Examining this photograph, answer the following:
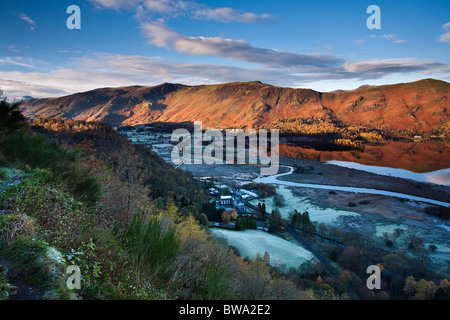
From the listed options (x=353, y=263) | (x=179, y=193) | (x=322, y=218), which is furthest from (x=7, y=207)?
(x=322, y=218)

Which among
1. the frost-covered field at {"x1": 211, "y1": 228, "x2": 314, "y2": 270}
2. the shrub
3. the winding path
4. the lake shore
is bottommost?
the frost-covered field at {"x1": 211, "y1": 228, "x2": 314, "y2": 270}

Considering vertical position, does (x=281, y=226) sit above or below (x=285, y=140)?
below

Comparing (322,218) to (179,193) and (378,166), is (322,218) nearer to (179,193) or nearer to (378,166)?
(179,193)

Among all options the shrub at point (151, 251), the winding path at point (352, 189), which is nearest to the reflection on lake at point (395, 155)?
the winding path at point (352, 189)

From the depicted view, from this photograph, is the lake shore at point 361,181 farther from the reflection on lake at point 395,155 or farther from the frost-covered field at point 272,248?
the frost-covered field at point 272,248

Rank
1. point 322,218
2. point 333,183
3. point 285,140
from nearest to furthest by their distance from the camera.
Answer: point 322,218
point 333,183
point 285,140

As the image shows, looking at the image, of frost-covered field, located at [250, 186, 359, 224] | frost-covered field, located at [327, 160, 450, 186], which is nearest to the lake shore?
frost-covered field, located at [327, 160, 450, 186]

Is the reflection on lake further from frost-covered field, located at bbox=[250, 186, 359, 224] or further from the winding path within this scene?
frost-covered field, located at bbox=[250, 186, 359, 224]
